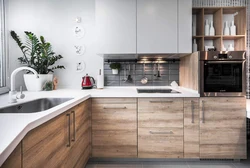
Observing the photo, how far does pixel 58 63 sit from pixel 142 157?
5.94 ft

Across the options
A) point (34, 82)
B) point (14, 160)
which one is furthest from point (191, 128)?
point (34, 82)

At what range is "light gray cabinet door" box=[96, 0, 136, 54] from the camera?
254cm

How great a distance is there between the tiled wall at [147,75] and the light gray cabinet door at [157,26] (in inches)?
21.5

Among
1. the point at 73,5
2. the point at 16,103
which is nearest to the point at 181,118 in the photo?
the point at 16,103

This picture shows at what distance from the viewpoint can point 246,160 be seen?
2471mm

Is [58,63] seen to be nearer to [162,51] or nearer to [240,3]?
[162,51]

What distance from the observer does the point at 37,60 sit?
2836 millimetres

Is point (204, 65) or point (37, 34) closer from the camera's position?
point (204, 65)

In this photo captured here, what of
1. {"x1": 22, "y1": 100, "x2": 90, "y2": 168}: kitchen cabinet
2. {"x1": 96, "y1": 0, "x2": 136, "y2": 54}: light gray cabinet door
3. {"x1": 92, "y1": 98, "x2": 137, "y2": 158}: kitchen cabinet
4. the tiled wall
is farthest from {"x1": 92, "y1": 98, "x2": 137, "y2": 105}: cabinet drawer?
the tiled wall

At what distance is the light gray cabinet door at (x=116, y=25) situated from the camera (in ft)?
8.32

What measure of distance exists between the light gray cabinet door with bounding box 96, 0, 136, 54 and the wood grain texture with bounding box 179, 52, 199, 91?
753 mm

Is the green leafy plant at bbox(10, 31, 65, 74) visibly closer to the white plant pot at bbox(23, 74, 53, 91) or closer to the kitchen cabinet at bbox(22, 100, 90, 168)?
Answer: the white plant pot at bbox(23, 74, 53, 91)

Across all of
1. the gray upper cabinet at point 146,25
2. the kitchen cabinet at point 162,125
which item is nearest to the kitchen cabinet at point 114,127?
the kitchen cabinet at point 162,125

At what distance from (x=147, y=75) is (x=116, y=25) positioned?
0.93 m
